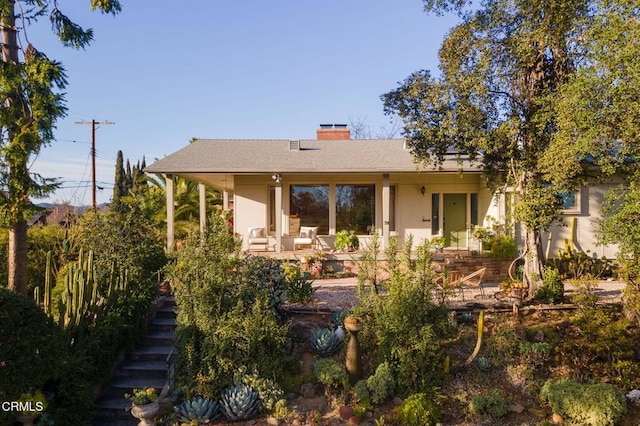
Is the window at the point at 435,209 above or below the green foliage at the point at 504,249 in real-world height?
above

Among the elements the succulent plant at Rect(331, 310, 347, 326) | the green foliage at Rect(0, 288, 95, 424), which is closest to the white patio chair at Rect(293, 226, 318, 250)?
the succulent plant at Rect(331, 310, 347, 326)

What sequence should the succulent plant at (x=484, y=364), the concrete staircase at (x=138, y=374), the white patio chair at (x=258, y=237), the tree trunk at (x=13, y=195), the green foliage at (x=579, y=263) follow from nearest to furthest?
the concrete staircase at (x=138, y=374) → the succulent plant at (x=484, y=364) → the tree trunk at (x=13, y=195) → the green foliage at (x=579, y=263) → the white patio chair at (x=258, y=237)

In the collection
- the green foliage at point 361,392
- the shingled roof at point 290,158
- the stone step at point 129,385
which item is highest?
the shingled roof at point 290,158

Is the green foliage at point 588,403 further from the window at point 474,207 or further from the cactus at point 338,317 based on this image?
the window at point 474,207

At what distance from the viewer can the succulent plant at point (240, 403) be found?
5562 mm

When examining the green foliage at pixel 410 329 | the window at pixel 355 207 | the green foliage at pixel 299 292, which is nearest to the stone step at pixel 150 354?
the green foliage at pixel 299 292

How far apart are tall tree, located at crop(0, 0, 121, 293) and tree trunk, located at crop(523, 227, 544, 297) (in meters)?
9.93

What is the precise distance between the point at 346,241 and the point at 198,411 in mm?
8584

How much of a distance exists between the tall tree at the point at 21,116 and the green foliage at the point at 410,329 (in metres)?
6.64

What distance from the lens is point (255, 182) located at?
1466 centimetres

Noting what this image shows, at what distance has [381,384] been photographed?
580cm

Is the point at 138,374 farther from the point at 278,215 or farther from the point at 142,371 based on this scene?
the point at 278,215

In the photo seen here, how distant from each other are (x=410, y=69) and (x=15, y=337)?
839cm

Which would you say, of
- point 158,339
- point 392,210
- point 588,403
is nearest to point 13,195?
point 158,339
